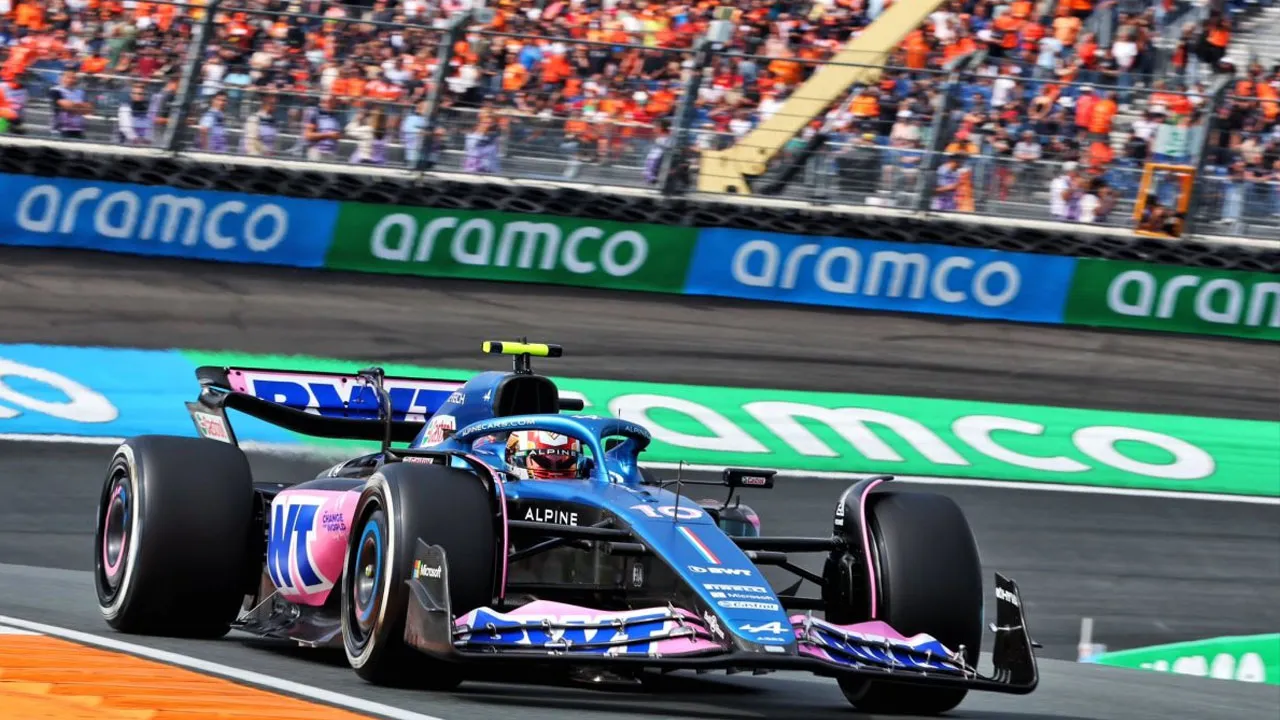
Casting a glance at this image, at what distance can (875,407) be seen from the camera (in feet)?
53.9

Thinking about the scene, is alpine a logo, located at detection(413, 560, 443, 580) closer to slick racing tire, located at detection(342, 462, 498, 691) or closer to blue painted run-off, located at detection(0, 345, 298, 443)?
slick racing tire, located at detection(342, 462, 498, 691)

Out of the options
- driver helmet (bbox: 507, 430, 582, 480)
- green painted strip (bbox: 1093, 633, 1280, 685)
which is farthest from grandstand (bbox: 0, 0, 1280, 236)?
driver helmet (bbox: 507, 430, 582, 480)

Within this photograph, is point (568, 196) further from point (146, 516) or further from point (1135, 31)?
point (146, 516)

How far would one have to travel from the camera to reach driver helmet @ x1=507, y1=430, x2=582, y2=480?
8445 millimetres

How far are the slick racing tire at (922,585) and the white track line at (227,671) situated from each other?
2217mm

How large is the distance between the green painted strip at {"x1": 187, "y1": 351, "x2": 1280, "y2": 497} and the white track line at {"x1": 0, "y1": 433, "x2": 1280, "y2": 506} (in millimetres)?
60

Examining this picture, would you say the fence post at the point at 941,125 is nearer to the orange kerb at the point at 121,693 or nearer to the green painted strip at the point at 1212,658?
the green painted strip at the point at 1212,658

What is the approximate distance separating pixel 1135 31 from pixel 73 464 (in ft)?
35.3

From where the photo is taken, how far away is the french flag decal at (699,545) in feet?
24.3

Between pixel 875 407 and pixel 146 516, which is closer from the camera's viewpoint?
pixel 146 516

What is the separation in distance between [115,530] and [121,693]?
3092 millimetres

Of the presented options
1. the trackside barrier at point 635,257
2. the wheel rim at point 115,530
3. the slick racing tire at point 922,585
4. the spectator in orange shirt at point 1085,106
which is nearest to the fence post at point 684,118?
the trackside barrier at point 635,257

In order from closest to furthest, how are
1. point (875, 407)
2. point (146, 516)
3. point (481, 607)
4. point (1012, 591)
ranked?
1. point (481, 607)
2. point (1012, 591)
3. point (146, 516)
4. point (875, 407)

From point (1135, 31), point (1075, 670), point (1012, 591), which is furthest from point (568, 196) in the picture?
point (1012, 591)
